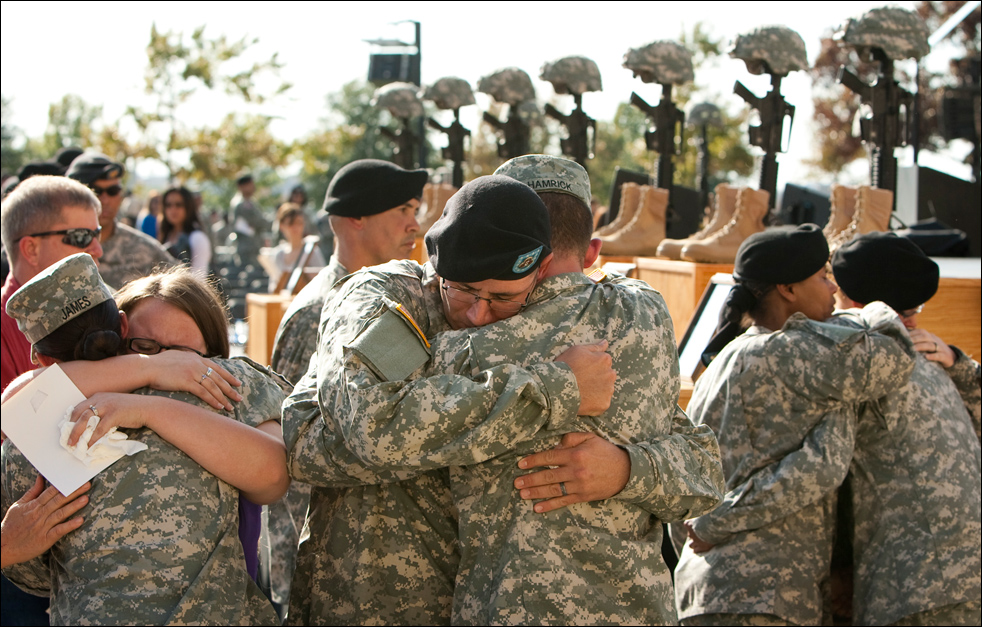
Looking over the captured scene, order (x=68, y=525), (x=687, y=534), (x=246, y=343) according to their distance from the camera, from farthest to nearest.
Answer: (x=246, y=343) → (x=687, y=534) → (x=68, y=525)

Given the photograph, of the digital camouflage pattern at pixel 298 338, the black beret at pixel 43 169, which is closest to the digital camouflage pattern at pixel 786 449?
the digital camouflage pattern at pixel 298 338

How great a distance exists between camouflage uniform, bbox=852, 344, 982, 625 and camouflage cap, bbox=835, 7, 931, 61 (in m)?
3.90

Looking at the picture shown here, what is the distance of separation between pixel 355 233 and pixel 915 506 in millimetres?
2131

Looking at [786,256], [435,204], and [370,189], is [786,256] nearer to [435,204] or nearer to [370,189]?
[370,189]

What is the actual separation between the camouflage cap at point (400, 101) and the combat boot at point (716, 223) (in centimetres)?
562

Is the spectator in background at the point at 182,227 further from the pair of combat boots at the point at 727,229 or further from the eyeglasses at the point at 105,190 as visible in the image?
the pair of combat boots at the point at 727,229

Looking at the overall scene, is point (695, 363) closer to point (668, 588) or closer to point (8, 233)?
point (668, 588)

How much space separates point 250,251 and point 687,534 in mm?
11462

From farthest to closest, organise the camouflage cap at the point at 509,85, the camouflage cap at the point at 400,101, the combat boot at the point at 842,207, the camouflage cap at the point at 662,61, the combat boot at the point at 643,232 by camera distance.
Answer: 1. the camouflage cap at the point at 400,101
2. the camouflage cap at the point at 509,85
3. the camouflage cap at the point at 662,61
4. the combat boot at the point at 643,232
5. the combat boot at the point at 842,207

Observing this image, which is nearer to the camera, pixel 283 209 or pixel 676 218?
pixel 676 218

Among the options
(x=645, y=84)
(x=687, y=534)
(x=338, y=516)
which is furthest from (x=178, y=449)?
(x=645, y=84)

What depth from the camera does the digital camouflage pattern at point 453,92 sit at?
1062cm

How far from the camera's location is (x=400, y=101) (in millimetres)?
11180

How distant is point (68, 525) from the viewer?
179 centimetres
